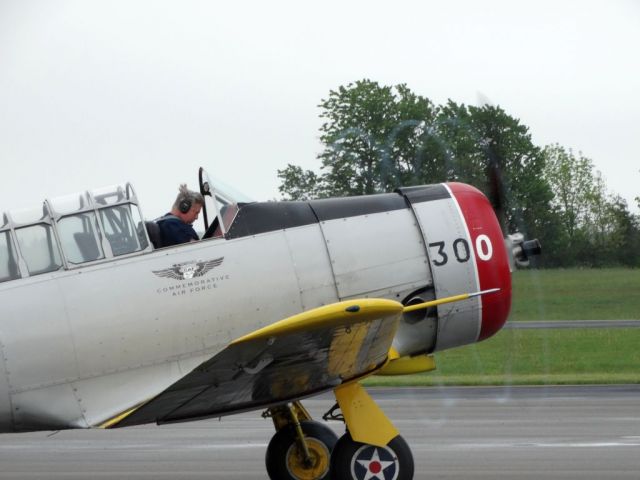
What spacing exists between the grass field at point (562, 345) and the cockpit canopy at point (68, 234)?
12.2ft

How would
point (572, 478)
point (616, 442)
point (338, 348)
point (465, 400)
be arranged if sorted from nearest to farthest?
point (338, 348)
point (572, 478)
point (616, 442)
point (465, 400)

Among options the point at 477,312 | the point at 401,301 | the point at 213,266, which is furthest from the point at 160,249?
the point at 477,312

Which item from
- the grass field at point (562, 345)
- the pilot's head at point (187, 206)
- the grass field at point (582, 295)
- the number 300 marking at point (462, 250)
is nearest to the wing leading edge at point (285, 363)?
the number 300 marking at point (462, 250)

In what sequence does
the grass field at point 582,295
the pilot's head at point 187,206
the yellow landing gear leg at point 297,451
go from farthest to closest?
the grass field at point 582,295 → the yellow landing gear leg at point 297,451 → the pilot's head at point 187,206

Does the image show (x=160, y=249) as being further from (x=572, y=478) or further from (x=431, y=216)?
(x=572, y=478)

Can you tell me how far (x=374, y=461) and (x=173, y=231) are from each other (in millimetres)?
2325

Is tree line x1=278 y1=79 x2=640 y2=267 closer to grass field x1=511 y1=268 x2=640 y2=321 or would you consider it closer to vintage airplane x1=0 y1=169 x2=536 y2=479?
vintage airplane x1=0 y1=169 x2=536 y2=479

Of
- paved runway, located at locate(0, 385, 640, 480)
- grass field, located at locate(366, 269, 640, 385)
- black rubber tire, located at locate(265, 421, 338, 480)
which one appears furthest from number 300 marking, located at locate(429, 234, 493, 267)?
paved runway, located at locate(0, 385, 640, 480)

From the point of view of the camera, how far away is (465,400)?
1658cm

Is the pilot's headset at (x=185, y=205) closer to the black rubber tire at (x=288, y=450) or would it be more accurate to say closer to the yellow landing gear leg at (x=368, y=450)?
the yellow landing gear leg at (x=368, y=450)

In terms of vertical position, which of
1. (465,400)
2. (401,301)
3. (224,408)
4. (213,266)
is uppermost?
(213,266)

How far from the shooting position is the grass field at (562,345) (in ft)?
65.1

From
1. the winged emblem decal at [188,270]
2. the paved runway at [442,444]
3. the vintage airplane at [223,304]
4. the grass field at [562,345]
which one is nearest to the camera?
the vintage airplane at [223,304]

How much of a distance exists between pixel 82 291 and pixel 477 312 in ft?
10.2
